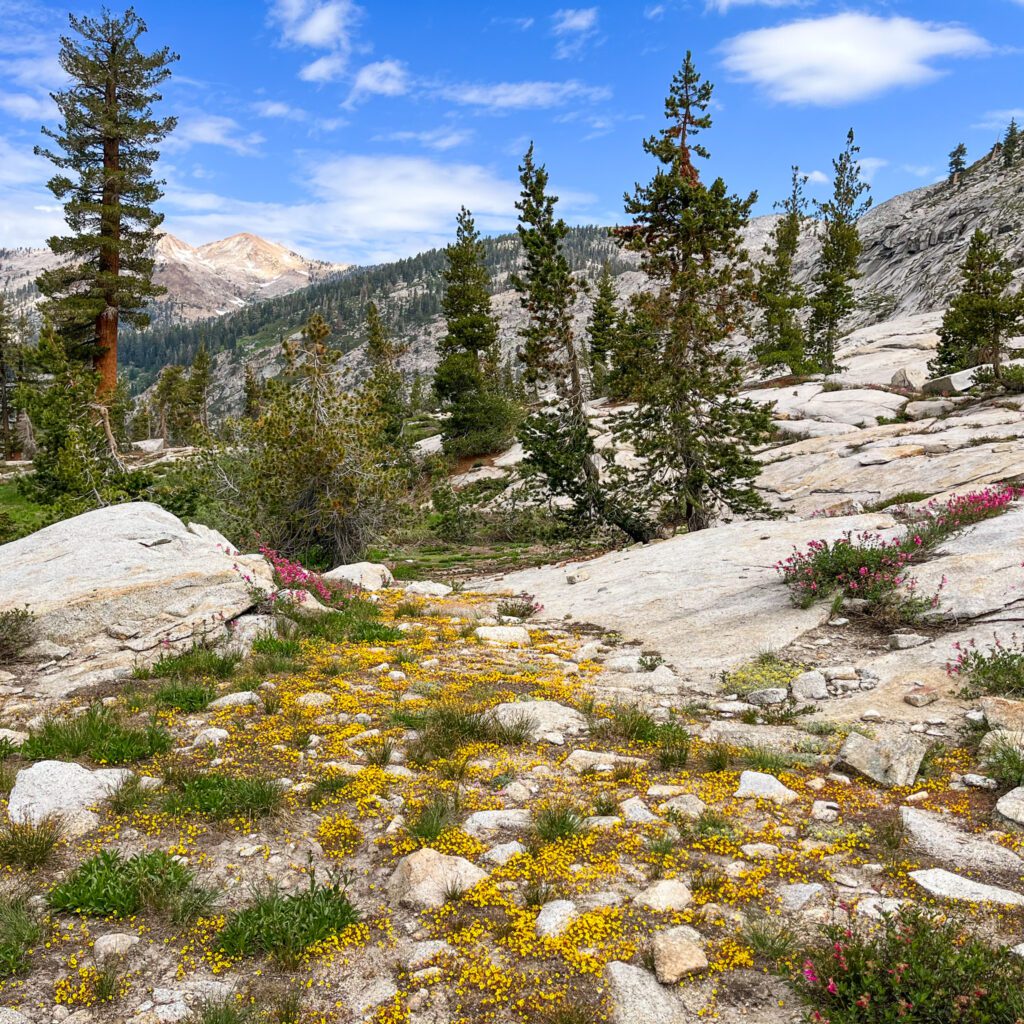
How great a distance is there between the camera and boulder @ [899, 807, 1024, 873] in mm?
4250

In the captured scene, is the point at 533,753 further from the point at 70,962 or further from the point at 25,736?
the point at 25,736

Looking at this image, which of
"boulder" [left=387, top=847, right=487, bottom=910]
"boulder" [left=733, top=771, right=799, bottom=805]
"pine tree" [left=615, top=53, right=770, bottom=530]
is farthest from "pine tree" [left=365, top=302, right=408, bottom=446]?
"boulder" [left=387, top=847, right=487, bottom=910]

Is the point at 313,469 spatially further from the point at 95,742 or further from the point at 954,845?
the point at 954,845

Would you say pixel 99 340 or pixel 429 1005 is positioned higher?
pixel 99 340

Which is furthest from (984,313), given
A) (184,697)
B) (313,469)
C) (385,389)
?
(184,697)

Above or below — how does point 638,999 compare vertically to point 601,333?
below

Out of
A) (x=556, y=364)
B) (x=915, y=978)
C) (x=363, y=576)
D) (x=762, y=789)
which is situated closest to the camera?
(x=915, y=978)

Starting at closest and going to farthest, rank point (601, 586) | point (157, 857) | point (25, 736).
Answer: point (157, 857), point (25, 736), point (601, 586)

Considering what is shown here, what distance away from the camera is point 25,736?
659 centimetres

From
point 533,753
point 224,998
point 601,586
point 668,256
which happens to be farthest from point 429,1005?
point 668,256

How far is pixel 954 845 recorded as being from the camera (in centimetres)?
445

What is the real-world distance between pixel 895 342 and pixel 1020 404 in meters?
30.5

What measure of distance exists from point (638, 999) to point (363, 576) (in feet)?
45.1

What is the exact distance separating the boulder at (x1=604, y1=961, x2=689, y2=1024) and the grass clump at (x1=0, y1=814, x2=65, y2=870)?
4.06 meters
